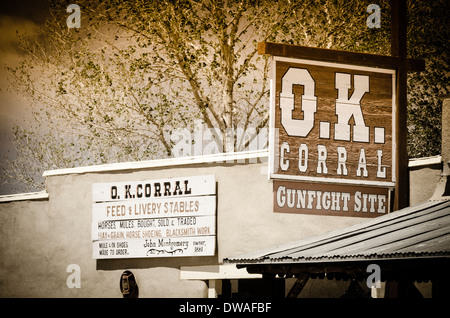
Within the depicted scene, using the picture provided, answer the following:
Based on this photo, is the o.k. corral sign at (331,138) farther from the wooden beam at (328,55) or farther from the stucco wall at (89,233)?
the stucco wall at (89,233)

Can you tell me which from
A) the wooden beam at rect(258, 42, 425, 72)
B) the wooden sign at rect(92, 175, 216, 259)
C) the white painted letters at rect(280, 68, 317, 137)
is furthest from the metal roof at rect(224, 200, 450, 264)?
the wooden sign at rect(92, 175, 216, 259)

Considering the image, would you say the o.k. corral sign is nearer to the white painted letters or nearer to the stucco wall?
the white painted letters

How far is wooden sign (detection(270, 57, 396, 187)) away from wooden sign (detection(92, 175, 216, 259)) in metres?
3.85

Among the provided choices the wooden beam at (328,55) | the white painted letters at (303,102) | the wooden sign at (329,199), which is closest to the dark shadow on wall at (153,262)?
the wooden sign at (329,199)

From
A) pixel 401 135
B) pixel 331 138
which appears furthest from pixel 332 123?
pixel 401 135

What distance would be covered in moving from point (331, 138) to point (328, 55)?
1046 millimetres

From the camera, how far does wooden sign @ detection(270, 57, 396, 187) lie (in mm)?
8875

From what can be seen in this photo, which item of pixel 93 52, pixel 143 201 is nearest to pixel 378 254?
pixel 143 201

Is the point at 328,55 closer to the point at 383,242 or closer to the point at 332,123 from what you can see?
the point at 332,123

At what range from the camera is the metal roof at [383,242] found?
6655 millimetres

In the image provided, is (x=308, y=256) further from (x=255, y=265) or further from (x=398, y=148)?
(x=398, y=148)

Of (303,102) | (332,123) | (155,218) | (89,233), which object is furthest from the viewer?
(89,233)

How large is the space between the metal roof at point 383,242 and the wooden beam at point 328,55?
6.33 ft

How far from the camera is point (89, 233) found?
46.0 ft
